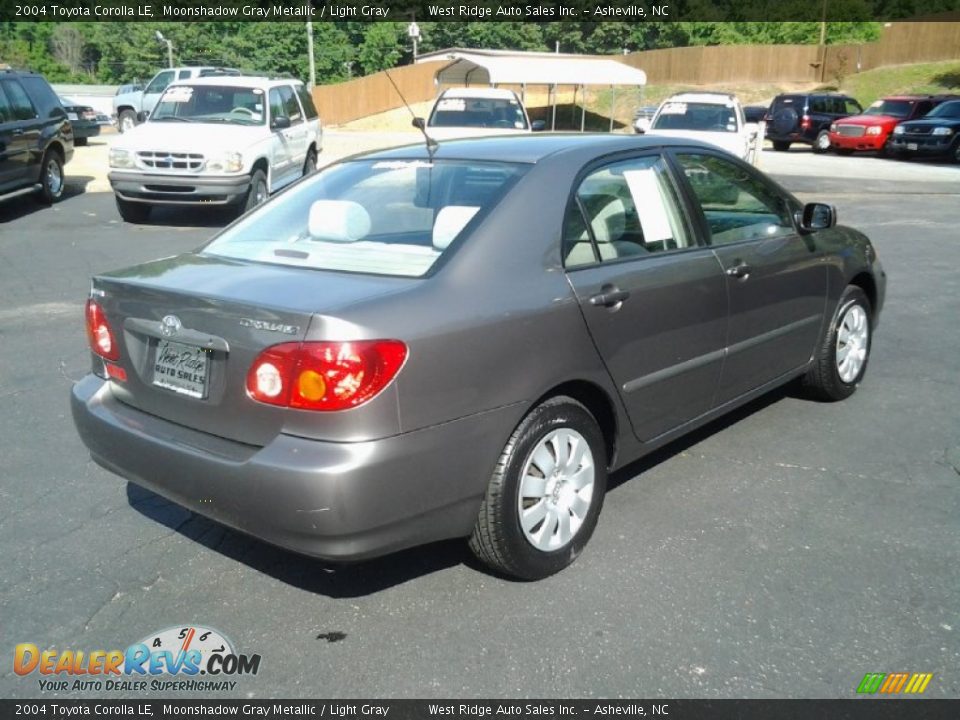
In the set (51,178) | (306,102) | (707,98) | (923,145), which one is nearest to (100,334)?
(51,178)

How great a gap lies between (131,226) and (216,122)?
6.15 feet

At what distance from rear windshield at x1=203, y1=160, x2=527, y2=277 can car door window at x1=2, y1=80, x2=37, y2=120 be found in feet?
35.7

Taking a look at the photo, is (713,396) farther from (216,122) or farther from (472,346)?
(216,122)

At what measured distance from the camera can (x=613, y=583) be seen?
140 inches

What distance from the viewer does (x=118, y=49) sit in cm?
8269

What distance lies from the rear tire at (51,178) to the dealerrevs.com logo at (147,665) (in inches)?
498

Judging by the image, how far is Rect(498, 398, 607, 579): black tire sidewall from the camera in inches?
132

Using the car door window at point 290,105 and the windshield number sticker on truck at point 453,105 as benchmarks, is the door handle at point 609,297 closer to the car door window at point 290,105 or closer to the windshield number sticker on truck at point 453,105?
Answer: the car door window at point 290,105

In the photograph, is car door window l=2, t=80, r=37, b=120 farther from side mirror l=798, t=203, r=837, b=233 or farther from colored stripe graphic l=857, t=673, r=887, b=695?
colored stripe graphic l=857, t=673, r=887, b=695

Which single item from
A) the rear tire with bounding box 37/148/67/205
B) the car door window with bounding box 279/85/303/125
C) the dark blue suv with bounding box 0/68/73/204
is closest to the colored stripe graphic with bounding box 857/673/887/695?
the car door window with bounding box 279/85/303/125

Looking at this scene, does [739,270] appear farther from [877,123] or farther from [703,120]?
[877,123]

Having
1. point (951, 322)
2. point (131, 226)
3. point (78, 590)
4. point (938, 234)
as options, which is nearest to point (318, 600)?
point (78, 590)

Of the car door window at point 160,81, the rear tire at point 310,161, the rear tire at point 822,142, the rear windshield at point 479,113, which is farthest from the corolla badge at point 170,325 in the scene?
the rear tire at point 822,142
